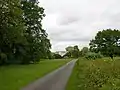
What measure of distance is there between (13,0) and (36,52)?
83.1ft

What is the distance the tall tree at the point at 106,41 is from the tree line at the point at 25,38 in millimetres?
68428

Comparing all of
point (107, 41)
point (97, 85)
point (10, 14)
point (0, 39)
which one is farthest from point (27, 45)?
point (107, 41)

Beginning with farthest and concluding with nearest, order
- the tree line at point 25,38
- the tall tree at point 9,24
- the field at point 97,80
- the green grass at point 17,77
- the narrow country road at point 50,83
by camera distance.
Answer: the tree line at point 25,38 → the tall tree at point 9,24 → the green grass at point 17,77 → the narrow country road at point 50,83 → the field at point 97,80

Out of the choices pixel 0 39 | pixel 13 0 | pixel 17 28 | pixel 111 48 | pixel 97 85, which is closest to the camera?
pixel 97 85

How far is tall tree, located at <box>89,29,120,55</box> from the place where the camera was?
13688cm

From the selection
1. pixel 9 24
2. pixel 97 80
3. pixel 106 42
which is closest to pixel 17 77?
pixel 97 80

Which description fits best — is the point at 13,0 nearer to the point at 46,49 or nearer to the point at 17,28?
the point at 17,28

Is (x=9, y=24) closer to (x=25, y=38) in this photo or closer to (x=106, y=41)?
(x=25, y=38)

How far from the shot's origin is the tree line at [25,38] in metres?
49.9

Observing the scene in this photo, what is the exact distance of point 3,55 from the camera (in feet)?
180

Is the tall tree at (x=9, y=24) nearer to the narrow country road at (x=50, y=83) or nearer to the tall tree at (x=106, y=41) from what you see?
the narrow country road at (x=50, y=83)

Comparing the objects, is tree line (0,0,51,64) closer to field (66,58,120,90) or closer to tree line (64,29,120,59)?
field (66,58,120,90)

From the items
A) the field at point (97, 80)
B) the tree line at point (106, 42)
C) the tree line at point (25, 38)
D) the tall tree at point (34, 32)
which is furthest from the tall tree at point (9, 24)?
the tree line at point (106, 42)

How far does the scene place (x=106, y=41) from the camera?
146m
